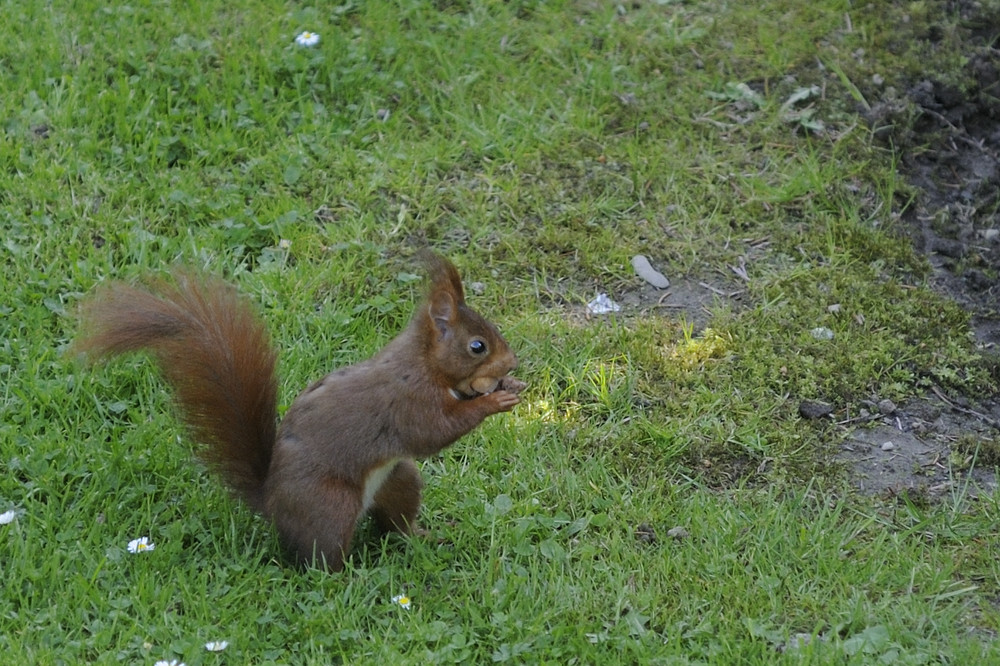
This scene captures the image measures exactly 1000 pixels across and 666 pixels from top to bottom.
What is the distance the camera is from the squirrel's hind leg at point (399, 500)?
2.74m

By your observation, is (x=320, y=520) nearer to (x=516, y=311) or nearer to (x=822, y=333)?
(x=516, y=311)

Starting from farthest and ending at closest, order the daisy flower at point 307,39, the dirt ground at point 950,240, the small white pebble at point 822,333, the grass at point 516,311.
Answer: the daisy flower at point 307,39
the small white pebble at point 822,333
the dirt ground at point 950,240
the grass at point 516,311

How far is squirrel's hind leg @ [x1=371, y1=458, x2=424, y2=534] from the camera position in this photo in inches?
108

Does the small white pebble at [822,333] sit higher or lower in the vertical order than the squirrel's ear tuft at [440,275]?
lower

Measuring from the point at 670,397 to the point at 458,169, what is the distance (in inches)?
44.6

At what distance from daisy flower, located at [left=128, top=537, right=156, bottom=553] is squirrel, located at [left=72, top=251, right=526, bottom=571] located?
0.68 ft

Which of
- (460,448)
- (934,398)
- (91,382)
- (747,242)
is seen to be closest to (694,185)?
(747,242)

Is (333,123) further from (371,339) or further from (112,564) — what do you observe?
(112,564)

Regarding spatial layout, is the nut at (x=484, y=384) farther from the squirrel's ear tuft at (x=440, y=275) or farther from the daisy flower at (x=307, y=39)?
the daisy flower at (x=307, y=39)

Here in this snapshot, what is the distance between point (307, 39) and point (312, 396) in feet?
6.58

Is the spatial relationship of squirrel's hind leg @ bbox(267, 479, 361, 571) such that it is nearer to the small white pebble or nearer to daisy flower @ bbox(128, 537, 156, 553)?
daisy flower @ bbox(128, 537, 156, 553)

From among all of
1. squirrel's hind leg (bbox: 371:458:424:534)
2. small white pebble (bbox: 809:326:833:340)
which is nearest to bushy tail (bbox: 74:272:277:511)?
squirrel's hind leg (bbox: 371:458:424:534)

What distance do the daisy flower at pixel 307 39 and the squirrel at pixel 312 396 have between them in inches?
70.0

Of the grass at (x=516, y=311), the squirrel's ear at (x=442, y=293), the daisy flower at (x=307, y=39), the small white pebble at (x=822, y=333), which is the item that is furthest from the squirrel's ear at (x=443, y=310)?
the daisy flower at (x=307, y=39)
